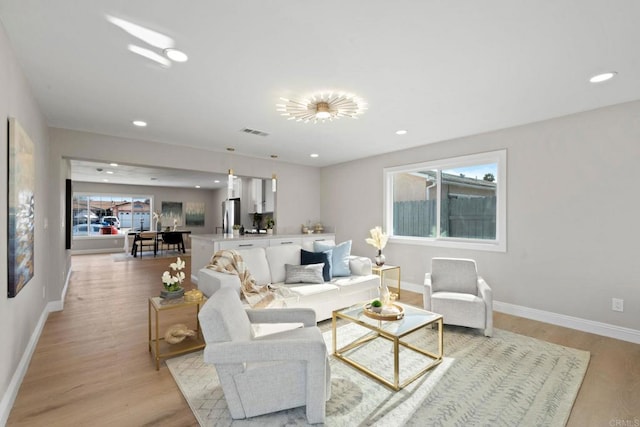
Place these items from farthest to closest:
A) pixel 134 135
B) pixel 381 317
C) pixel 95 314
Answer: pixel 134 135, pixel 95 314, pixel 381 317

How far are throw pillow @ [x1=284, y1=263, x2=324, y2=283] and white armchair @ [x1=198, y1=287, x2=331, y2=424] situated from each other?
1.79 metres

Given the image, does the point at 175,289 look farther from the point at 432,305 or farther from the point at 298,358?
the point at 432,305

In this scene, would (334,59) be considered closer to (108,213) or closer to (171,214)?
(171,214)

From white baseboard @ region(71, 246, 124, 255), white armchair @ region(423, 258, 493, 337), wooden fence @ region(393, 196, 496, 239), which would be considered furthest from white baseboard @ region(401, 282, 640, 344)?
white baseboard @ region(71, 246, 124, 255)

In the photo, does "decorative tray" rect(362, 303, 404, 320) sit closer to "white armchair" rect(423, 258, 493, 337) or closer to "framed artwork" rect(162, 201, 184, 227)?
"white armchair" rect(423, 258, 493, 337)

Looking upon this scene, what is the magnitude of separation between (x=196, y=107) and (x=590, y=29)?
339 centimetres

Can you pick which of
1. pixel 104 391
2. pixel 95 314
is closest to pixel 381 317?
pixel 104 391

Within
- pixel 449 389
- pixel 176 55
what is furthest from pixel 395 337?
pixel 176 55

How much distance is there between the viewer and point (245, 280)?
338 cm

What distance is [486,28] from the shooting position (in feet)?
6.28

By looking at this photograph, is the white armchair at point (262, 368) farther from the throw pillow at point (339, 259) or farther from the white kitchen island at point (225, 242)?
the white kitchen island at point (225, 242)

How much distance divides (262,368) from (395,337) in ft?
3.30

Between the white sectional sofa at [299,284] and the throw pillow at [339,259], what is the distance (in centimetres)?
8

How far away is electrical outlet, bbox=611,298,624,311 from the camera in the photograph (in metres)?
3.15
